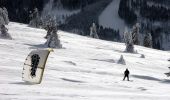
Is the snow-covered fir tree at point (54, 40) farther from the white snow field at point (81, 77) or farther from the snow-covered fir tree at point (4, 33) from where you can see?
the snow-covered fir tree at point (4, 33)

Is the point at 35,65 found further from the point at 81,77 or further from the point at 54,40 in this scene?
the point at 54,40

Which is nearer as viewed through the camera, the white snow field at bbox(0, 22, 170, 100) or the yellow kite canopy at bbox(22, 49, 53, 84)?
the white snow field at bbox(0, 22, 170, 100)

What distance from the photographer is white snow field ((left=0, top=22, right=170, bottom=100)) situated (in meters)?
24.6

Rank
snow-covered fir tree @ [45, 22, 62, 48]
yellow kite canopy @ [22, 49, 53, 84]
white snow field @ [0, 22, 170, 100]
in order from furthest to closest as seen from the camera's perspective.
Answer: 1. snow-covered fir tree @ [45, 22, 62, 48]
2. yellow kite canopy @ [22, 49, 53, 84]
3. white snow field @ [0, 22, 170, 100]

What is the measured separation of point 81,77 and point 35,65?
895 cm

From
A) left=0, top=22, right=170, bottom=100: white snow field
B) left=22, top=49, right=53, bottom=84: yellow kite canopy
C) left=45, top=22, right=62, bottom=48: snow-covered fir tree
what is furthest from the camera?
left=45, top=22, right=62, bottom=48: snow-covered fir tree

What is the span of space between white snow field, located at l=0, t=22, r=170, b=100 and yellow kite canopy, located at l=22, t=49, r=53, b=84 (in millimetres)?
454

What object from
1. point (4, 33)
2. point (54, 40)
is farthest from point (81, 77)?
point (4, 33)

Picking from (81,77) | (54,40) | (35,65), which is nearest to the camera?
(35,65)

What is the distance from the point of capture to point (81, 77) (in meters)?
34.8

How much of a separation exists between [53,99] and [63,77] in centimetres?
1054

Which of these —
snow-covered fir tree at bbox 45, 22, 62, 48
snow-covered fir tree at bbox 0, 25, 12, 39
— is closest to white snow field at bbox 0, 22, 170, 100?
snow-covered fir tree at bbox 45, 22, 62, 48

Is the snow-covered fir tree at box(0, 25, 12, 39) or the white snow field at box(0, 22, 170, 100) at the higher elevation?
the snow-covered fir tree at box(0, 25, 12, 39)

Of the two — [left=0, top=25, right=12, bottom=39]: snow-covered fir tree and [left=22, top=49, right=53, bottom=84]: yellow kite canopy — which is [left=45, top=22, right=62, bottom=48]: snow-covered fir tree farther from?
[left=22, top=49, right=53, bottom=84]: yellow kite canopy
